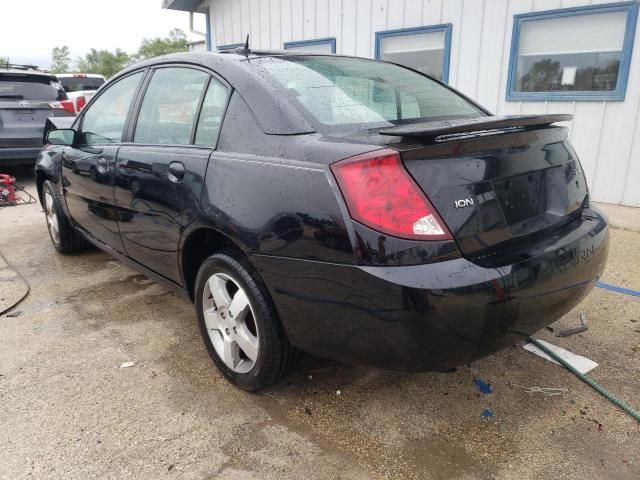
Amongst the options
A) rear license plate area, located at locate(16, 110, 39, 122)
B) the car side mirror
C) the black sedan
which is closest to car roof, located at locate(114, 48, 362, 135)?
the black sedan

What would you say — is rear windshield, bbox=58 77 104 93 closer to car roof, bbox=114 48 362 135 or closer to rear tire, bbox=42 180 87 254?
rear tire, bbox=42 180 87 254

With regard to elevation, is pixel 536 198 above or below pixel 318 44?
below

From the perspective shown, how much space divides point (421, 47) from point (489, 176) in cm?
577

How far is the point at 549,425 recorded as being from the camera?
217 centimetres

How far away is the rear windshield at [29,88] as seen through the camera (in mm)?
7602

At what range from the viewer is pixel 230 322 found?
239 centimetres

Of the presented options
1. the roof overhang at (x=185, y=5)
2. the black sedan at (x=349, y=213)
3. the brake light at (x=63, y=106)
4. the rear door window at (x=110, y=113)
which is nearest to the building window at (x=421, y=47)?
the black sedan at (x=349, y=213)

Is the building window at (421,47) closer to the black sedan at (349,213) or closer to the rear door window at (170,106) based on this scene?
the black sedan at (349,213)

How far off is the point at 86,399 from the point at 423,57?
631cm

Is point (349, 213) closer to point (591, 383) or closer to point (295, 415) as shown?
point (295, 415)

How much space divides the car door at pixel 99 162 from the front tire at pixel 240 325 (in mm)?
1149

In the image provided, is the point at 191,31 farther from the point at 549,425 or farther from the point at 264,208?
the point at 549,425

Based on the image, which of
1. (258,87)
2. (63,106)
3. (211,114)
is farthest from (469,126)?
(63,106)

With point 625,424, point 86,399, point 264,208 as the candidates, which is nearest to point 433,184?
point 264,208
